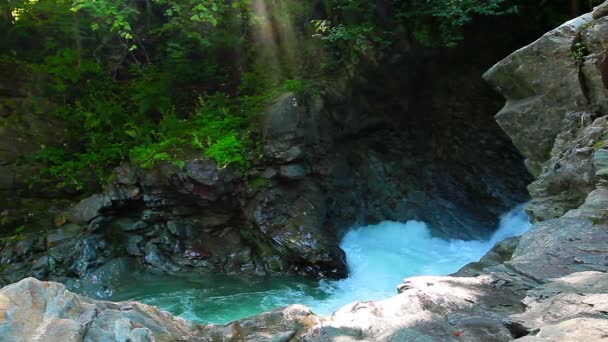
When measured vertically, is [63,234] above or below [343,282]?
above

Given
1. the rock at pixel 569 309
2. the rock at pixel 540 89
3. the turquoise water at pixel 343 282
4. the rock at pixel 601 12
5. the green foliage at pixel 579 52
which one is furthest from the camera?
the turquoise water at pixel 343 282

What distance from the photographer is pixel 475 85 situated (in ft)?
41.7

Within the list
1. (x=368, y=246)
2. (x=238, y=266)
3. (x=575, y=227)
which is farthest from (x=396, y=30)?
(x=575, y=227)

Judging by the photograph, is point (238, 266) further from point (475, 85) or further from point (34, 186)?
point (475, 85)

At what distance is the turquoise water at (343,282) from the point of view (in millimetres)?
8109

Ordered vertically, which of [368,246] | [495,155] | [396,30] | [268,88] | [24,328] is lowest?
[368,246]

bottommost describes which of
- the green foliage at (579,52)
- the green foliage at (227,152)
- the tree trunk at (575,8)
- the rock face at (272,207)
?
the rock face at (272,207)

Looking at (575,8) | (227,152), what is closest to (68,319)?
(227,152)

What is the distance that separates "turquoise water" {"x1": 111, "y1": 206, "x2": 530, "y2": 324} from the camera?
319 inches

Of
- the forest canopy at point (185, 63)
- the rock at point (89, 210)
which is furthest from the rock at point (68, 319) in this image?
the rock at point (89, 210)

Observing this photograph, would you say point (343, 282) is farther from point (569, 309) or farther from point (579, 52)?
point (569, 309)

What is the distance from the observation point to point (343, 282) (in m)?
9.15

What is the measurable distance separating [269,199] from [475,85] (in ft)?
22.6

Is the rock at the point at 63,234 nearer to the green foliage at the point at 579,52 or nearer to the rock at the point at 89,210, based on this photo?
the rock at the point at 89,210
